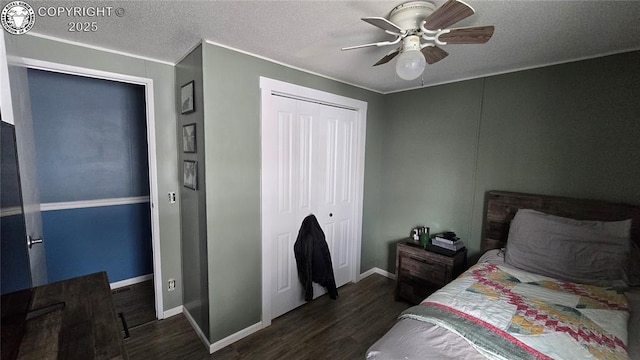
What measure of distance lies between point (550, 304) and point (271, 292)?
6.53 feet

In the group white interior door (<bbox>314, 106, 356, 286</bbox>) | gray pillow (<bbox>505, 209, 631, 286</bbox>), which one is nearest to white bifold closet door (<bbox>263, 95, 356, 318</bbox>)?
white interior door (<bbox>314, 106, 356, 286</bbox>)

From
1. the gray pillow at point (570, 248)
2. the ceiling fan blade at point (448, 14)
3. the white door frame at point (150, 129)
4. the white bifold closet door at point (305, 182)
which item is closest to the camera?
the ceiling fan blade at point (448, 14)

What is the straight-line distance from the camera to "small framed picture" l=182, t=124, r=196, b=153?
6.64 ft

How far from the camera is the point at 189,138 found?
2.09 m

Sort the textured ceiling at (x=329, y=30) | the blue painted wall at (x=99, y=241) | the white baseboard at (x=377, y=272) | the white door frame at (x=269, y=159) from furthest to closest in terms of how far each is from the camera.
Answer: the white baseboard at (x=377, y=272), the blue painted wall at (x=99, y=241), the white door frame at (x=269, y=159), the textured ceiling at (x=329, y=30)

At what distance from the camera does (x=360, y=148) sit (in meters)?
3.05

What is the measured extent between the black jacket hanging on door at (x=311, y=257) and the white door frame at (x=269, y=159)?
1.17 ft

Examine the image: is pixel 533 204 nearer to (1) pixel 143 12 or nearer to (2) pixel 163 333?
(1) pixel 143 12

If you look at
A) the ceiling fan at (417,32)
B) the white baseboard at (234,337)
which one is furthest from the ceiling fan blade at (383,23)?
the white baseboard at (234,337)

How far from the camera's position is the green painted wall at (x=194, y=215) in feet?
6.33

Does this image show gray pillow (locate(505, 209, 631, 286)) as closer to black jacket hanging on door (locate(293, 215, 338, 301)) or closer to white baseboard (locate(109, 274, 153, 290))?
black jacket hanging on door (locate(293, 215, 338, 301))

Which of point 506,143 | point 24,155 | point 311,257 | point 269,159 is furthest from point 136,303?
point 506,143

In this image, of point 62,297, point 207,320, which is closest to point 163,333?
point 207,320

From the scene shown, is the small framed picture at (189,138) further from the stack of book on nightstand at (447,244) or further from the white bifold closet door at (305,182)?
the stack of book on nightstand at (447,244)
